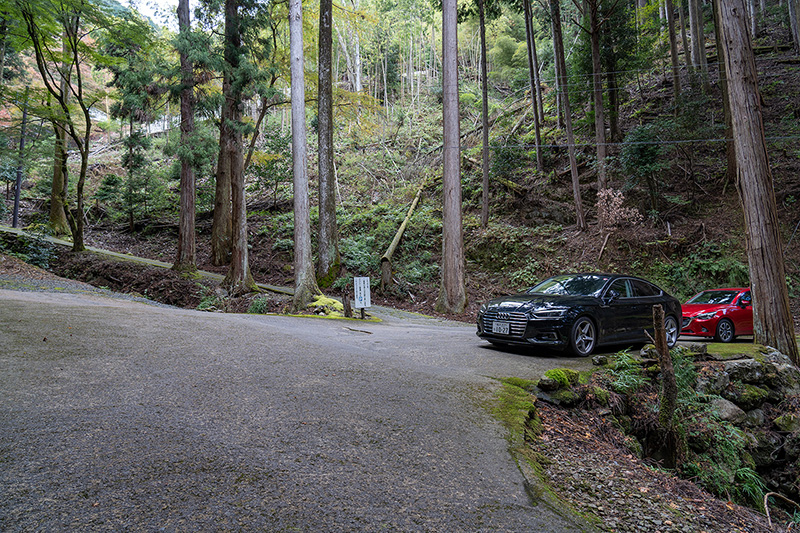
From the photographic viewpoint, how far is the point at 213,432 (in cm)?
347

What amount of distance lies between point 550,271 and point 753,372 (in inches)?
439

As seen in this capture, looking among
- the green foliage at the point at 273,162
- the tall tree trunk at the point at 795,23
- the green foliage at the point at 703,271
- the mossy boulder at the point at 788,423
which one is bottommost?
the mossy boulder at the point at 788,423

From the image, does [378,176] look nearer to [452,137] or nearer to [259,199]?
[259,199]

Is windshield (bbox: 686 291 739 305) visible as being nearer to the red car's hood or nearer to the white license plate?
the red car's hood

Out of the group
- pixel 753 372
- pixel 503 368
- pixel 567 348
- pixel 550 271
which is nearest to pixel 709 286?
pixel 550 271

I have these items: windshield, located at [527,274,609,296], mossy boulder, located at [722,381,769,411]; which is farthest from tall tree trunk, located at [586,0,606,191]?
mossy boulder, located at [722,381,769,411]

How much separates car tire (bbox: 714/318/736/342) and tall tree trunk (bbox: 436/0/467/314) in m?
7.28

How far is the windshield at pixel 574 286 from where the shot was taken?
845cm

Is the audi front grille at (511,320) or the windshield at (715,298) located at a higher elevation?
the windshield at (715,298)

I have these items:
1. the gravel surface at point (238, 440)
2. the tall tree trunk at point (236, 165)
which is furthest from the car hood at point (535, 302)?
the tall tree trunk at point (236, 165)

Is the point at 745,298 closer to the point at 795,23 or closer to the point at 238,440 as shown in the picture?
the point at 238,440

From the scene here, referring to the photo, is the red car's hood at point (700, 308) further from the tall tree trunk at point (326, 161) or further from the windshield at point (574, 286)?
the tall tree trunk at point (326, 161)

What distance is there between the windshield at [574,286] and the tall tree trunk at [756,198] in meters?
3.43

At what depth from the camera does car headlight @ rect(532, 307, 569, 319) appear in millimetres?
7555
